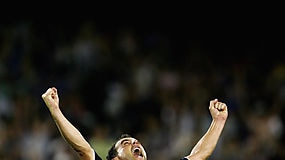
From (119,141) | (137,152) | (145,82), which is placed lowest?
(137,152)

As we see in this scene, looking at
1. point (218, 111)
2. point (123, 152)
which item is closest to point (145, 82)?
point (218, 111)

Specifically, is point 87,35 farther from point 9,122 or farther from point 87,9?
point 9,122

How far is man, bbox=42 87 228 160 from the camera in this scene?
24.3ft

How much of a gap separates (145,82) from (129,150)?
20.9 ft

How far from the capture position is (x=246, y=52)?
50.3 feet

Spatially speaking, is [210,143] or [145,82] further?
[145,82]

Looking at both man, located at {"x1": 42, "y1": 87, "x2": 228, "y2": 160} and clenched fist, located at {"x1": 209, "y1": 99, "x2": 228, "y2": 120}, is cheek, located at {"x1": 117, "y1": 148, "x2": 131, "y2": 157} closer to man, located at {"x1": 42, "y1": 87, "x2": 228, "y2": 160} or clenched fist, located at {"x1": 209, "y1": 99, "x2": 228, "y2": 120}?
man, located at {"x1": 42, "y1": 87, "x2": 228, "y2": 160}

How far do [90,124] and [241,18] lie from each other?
436cm

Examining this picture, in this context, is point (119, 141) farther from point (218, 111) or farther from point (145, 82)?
point (145, 82)

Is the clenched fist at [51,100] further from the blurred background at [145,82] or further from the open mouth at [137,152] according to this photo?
the blurred background at [145,82]

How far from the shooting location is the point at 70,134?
7.40 m

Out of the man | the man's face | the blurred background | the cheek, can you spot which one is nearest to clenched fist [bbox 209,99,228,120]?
the man

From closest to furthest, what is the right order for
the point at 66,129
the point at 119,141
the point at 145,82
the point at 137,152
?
the point at 66,129, the point at 137,152, the point at 119,141, the point at 145,82

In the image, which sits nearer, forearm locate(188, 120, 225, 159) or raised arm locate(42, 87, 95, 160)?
raised arm locate(42, 87, 95, 160)
